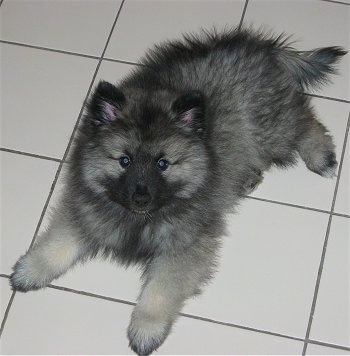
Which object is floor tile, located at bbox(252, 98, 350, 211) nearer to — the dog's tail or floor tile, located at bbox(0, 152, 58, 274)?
the dog's tail

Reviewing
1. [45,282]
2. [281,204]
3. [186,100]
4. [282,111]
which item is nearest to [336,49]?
[282,111]

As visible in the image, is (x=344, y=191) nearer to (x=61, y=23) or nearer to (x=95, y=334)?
(x=95, y=334)

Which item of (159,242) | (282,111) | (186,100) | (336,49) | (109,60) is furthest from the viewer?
(109,60)

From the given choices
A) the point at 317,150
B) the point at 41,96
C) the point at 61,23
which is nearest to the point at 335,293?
the point at 317,150

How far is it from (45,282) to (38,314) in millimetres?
114

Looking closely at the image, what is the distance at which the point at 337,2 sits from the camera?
11.1 feet

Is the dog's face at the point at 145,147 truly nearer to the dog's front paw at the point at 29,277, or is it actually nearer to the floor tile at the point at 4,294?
the dog's front paw at the point at 29,277

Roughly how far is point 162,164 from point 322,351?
0.85m

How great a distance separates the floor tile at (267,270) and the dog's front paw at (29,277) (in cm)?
53

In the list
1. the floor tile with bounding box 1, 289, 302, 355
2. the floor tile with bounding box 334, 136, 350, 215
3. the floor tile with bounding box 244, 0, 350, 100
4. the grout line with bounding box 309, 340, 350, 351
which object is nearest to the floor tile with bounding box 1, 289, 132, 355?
the floor tile with bounding box 1, 289, 302, 355

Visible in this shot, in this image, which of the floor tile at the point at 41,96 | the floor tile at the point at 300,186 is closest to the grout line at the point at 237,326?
the floor tile at the point at 300,186

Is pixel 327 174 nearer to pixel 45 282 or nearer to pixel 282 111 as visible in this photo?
pixel 282 111

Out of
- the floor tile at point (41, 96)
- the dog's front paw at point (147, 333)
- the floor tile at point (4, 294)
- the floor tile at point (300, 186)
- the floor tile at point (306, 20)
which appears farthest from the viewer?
the floor tile at point (306, 20)

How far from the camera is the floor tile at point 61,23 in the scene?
10.7 ft
